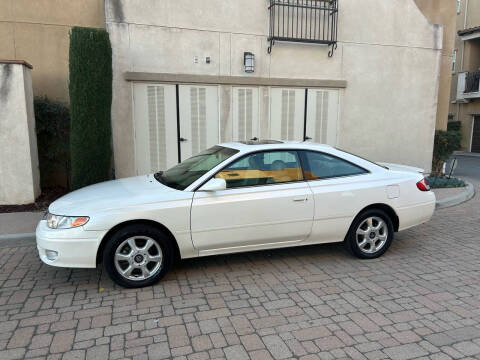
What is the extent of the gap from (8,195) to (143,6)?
15.3ft

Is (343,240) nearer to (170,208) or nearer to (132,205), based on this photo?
(170,208)

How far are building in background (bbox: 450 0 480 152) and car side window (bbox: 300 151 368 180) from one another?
2319 cm

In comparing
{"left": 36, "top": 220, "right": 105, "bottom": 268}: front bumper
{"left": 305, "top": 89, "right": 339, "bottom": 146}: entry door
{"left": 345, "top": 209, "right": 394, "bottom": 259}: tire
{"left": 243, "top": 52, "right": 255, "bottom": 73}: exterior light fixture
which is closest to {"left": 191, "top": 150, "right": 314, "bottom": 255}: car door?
{"left": 345, "top": 209, "right": 394, "bottom": 259}: tire

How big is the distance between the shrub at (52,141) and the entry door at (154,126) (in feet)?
5.00

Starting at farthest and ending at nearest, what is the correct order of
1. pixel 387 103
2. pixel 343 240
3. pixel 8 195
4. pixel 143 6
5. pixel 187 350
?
pixel 387 103 → pixel 143 6 → pixel 8 195 → pixel 343 240 → pixel 187 350

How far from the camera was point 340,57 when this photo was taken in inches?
373

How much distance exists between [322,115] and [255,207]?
5.92m

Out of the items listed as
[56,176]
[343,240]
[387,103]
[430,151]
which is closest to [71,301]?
[343,240]

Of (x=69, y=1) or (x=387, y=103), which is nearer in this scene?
(x=69, y=1)

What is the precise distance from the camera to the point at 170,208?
3.98 meters

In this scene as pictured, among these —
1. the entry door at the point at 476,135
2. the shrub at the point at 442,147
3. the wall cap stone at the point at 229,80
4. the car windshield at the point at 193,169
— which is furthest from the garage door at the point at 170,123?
the entry door at the point at 476,135

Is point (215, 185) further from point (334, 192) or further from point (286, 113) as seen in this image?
point (286, 113)

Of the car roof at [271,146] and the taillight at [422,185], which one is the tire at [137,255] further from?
the taillight at [422,185]

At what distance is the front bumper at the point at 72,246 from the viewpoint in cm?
374
